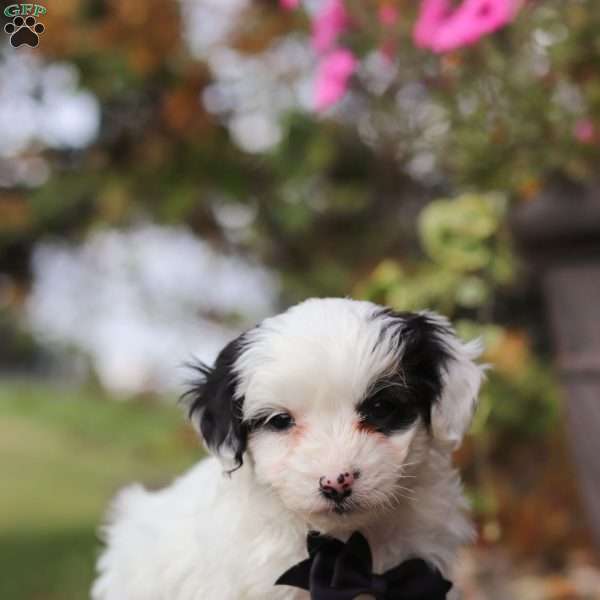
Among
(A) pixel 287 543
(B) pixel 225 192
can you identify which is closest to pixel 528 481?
(B) pixel 225 192

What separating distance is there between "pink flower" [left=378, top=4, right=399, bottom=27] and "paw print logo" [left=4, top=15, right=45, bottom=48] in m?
1.54

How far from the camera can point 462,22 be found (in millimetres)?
3523

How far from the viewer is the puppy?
2.10m

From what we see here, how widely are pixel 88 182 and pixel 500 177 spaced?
158 inches

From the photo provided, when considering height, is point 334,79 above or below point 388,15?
below

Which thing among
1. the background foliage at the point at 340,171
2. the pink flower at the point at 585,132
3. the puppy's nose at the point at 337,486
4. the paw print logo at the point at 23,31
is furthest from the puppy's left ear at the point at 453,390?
the paw print logo at the point at 23,31

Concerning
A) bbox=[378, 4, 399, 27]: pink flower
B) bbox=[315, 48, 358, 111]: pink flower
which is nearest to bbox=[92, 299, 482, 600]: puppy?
bbox=[315, 48, 358, 111]: pink flower

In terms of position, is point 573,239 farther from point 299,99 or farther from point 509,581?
point 299,99

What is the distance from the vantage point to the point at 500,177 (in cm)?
405

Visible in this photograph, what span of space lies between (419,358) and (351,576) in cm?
57

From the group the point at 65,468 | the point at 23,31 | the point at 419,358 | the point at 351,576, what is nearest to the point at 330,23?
the point at 23,31

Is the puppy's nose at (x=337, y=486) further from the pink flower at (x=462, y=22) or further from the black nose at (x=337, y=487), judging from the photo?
the pink flower at (x=462, y=22)

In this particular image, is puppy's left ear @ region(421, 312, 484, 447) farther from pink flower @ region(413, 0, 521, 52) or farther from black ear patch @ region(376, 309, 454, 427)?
pink flower @ region(413, 0, 521, 52)

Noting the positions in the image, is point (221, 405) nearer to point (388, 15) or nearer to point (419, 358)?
point (419, 358)
